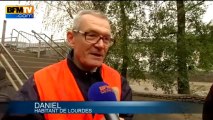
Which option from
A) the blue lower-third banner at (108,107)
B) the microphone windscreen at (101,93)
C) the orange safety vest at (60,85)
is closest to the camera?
the blue lower-third banner at (108,107)

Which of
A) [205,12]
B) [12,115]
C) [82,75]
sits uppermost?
[205,12]

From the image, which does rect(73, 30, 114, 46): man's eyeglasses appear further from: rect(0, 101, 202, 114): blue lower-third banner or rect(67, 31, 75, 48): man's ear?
rect(0, 101, 202, 114): blue lower-third banner

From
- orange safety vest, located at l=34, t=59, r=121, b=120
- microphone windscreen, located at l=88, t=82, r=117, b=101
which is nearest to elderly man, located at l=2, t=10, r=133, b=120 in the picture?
orange safety vest, located at l=34, t=59, r=121, b=120

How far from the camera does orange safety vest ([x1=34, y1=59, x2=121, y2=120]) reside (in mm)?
1578

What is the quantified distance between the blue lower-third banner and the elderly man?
212 mm

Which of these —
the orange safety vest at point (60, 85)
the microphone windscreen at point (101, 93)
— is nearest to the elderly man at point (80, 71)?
the orange safety vest at point (60, 85)

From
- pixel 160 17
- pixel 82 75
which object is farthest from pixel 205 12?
pixel 82 75

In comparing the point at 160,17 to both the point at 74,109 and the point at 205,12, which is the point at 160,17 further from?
the point at 74,109

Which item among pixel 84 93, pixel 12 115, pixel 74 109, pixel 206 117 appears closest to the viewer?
pixel 74 109

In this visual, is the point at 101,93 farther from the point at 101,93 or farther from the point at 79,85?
the point at 79,85

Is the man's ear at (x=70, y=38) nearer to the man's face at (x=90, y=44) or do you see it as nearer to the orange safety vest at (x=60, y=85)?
the man's face at (x=90, y=44)

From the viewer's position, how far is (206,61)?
9.07 meters

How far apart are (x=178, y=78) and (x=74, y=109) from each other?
346 inches

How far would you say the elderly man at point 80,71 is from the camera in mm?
1635
